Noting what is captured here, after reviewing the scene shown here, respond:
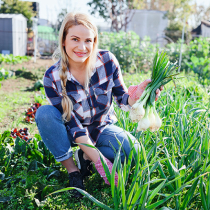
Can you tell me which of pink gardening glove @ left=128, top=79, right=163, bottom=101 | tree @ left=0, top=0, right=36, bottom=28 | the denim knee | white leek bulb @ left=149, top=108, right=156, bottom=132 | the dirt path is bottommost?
the dirt path

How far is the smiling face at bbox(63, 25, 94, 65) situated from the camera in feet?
4.83

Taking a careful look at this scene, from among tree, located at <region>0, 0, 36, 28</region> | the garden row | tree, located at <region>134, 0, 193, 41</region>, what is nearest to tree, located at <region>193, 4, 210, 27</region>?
tree, located at <region>134, 0, 193, 41</region>

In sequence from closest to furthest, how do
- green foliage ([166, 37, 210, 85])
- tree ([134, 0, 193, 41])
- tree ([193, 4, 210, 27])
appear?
Result: green foliage ([166, 37, 210, 85]) < tree ([134, 0, 193, 41]) < tree ([193, 4, 210, 27])

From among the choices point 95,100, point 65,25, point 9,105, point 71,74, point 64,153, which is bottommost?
point 9,105

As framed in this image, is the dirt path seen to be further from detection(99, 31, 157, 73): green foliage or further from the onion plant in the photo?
detection(99, 31, 157, 73): green foliage

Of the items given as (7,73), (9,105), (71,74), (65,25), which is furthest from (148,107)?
(7,73)

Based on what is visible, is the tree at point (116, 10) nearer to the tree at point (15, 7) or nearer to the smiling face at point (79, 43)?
the tree at point (15, 7)

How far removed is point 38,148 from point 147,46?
5.45m

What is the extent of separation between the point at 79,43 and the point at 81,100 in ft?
1.21

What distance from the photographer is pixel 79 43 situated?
1.49 meters

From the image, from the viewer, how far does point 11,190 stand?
1.48 metres

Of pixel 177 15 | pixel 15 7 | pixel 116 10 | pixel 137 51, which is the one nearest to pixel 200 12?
pixel 177 15

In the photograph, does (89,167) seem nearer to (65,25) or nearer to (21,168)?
(21,168)

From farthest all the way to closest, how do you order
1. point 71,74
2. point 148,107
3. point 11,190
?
point 71,74 → point 11,190 → point 148,107
